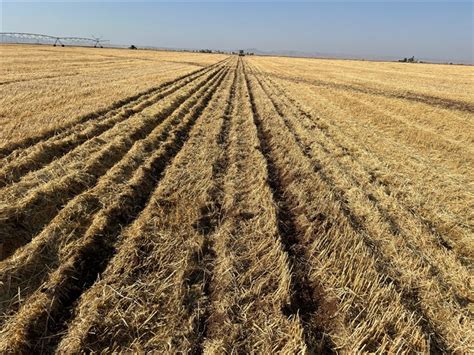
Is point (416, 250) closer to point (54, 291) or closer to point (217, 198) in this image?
point (217, 198)

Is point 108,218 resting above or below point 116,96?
above

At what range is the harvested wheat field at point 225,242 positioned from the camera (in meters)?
3.59

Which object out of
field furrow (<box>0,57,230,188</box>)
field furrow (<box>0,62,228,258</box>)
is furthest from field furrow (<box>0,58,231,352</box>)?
field furrow (<box>0,57,230,188</box>)

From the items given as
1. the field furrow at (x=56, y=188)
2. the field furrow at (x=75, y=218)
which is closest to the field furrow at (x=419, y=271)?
the field furrow at (x=75, y=218)

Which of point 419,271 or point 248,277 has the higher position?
point 248,277

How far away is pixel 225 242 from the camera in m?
5.14

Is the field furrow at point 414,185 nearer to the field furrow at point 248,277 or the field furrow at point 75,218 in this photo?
the field furrow at point 248,277

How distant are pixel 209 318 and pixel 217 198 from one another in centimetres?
314

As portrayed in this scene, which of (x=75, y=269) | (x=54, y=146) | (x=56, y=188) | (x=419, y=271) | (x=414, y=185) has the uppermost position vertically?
(x=75, y=269)

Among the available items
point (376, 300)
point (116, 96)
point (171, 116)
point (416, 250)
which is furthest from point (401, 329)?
point (116, 96)

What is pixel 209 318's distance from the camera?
3.72m

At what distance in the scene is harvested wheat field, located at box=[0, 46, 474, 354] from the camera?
141 inches

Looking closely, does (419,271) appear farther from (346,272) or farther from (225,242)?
(225,242)

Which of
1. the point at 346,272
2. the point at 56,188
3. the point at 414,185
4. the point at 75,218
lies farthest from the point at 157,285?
the point at 414,185
